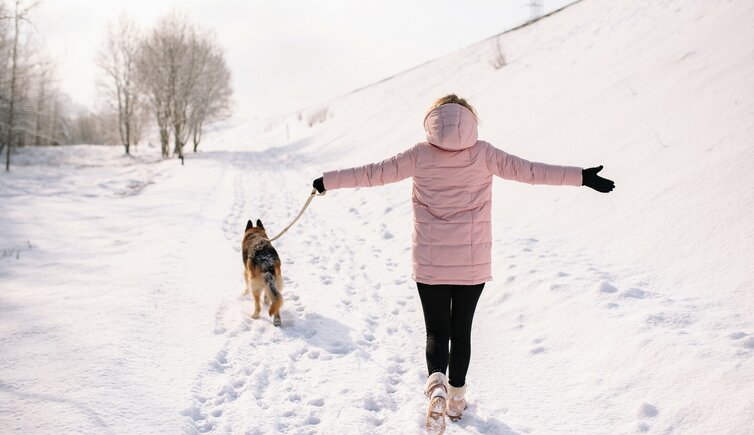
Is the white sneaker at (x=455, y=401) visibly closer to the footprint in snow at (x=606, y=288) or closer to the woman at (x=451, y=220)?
the woman at (x=451, y=220)

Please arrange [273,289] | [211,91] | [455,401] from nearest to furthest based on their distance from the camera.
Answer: [455,401], [273,289], [211,91]

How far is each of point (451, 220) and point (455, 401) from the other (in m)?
1.36

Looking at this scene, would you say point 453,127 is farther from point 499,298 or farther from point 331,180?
point 499,298

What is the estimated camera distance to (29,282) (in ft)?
18.7

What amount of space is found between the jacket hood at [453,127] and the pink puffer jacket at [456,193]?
0.08 ft

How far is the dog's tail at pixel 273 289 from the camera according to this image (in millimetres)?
4632

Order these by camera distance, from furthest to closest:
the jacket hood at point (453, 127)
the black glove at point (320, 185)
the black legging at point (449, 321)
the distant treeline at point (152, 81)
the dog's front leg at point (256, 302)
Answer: the distant treeline at point (152, 81) → the dog's front leg at point (256, 302) → the black glove at point (320, 185) → the black legging at point (449, 321) → the jacket hood at point (453, 127)

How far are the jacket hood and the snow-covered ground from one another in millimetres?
2051

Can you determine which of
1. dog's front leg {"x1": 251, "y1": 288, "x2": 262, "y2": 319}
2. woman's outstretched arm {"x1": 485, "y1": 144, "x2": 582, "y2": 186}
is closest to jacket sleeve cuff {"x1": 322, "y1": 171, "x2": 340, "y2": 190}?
woman's outstretched arm {"x1": 485, "y1": 144, "x2": 582, "y2": 186}

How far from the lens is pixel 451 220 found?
2908 mm

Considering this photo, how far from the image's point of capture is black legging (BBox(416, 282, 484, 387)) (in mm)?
2924

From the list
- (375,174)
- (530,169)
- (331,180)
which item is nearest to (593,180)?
(530,169)

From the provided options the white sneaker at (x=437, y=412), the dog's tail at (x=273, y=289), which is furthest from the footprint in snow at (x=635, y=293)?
the dog's tail at (x=273, y=289)

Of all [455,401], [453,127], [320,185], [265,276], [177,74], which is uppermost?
[177,74]
